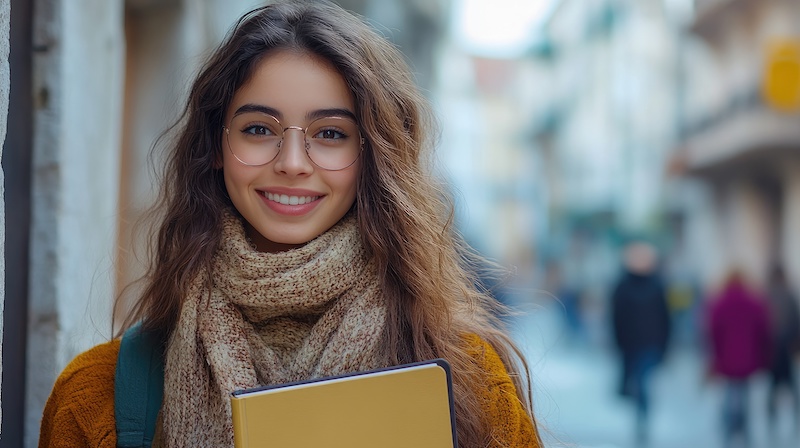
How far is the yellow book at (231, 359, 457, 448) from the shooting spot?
134 centimetres

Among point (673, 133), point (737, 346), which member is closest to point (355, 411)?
point (737, 346)

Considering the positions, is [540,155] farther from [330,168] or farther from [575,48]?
[330,168]

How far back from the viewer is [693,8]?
1770cm

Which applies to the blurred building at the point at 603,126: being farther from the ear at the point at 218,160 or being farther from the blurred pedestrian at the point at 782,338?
the ear at the point at 218,160

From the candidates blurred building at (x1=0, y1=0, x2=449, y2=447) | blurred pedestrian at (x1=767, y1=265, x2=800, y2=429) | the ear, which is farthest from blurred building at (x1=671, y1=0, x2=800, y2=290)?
the ear

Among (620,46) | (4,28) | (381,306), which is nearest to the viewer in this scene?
(4,28)

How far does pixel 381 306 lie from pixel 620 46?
88.9ft

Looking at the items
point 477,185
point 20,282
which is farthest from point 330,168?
point 477,185

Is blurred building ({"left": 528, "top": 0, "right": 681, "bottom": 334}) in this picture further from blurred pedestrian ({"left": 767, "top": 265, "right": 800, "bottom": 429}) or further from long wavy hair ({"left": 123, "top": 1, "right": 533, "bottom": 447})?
long wavy hair ({"left": 123, "top": 1, "right": 533, "bottom": 447})

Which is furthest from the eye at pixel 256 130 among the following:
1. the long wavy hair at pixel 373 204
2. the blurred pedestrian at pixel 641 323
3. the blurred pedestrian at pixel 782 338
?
the blurred pedestrian at pixel 782 338

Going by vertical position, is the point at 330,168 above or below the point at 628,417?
above

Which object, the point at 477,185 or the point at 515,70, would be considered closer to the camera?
the point at 477,185

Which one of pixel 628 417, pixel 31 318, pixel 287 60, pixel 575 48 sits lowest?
pixel 628 417

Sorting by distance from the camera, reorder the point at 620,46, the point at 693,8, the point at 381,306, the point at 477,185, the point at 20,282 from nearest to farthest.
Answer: the point at 381,306 < the point at 20,282 < the point at 693,8 < the point at 620,46 < the point at 477,185
